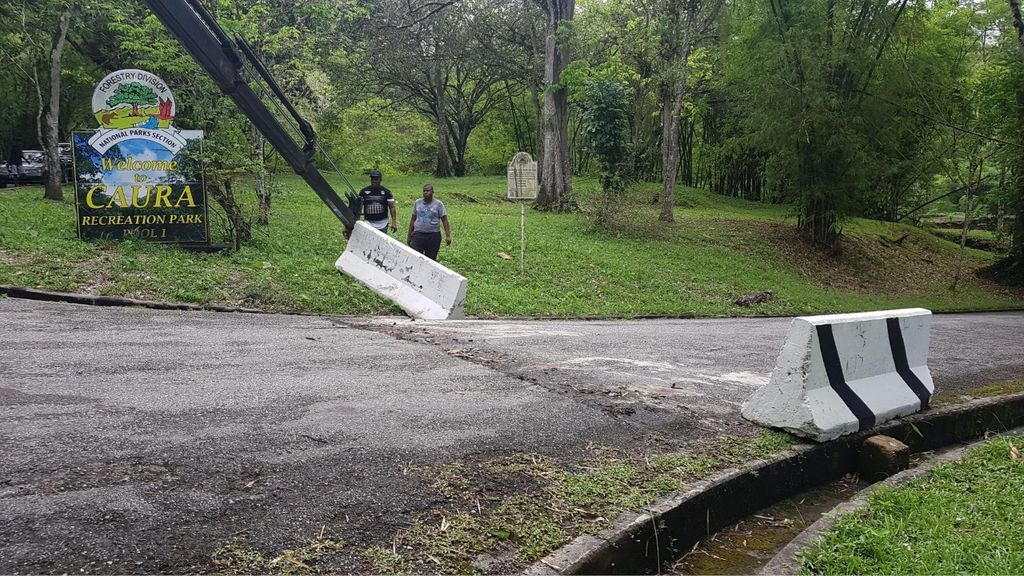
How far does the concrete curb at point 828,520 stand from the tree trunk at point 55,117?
21.4 metres

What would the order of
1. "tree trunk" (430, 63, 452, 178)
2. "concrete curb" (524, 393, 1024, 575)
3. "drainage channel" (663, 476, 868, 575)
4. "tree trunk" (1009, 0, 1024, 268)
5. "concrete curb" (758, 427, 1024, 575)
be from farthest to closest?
1. "tree trunk" (430, 63, 452, 178)
2. "tree trunk" (1009, 0, 1024, 268)
3. "drainage channel" (663, 476, 868, 575)
4. "concrete curb" (758, 427, 1024, 575)
5. "concrete curb" (524, 393, 1024, 575)

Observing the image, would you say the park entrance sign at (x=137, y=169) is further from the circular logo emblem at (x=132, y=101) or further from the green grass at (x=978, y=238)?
the green grass at (x=978, y=238)

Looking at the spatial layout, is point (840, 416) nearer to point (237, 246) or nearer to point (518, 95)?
point (237, 246)

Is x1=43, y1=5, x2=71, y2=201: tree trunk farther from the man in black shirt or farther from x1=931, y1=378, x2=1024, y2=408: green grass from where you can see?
x1=931, y1=378, x2=1024, y2=408: green grass

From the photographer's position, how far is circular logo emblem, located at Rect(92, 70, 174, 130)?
42.0 ft

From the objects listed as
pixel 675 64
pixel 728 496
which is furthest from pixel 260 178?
pixel 675 64

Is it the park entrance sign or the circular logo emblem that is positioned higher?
the circular logo emblem

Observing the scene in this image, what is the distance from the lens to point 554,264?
17.4m

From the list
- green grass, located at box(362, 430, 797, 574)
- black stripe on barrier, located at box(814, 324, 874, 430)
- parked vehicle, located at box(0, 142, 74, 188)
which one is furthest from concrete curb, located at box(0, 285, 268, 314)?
parked vehicle, located at box(0, 142, 74, 188)

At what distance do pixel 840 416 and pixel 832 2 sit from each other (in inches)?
886

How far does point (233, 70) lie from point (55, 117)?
458 inches

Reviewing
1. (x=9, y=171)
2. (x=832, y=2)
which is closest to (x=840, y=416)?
(x=832, y=2)

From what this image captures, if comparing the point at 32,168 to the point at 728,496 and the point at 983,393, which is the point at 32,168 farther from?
the point at 983,393

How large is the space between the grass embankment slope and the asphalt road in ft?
6.33
